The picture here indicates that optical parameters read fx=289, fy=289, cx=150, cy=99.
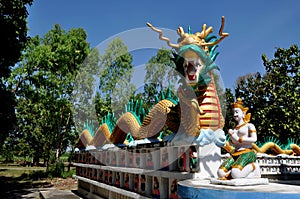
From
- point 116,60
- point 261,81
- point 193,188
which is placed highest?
point 116,60

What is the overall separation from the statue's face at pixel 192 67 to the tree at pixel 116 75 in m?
12.1

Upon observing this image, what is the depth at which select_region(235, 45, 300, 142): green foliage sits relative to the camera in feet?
48.5

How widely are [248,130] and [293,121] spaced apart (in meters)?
11.5

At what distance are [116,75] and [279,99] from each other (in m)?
9.64

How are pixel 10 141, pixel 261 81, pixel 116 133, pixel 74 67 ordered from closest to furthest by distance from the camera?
pixel 116 133 < pixel 261 81 < pixel 74 67 < pixel 10 141

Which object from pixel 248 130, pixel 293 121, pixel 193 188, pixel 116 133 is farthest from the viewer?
pixel 293 121

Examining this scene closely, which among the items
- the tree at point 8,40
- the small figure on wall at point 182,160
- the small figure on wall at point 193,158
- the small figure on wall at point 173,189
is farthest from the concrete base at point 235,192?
the tree at point 8,40

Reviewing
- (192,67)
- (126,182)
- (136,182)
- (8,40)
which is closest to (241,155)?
(192,67)

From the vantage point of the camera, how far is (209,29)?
590cm

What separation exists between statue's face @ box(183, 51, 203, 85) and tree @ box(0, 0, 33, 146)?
22.4 feet

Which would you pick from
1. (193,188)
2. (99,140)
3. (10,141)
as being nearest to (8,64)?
(99,140)

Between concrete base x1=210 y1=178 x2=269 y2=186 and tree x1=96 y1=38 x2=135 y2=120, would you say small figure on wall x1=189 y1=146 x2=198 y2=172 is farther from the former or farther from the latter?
tree x1=96 y1=38 x2=135 y2=120

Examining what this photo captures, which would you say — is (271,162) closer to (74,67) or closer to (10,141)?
(74,67)

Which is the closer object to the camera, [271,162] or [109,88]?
[271,162]
